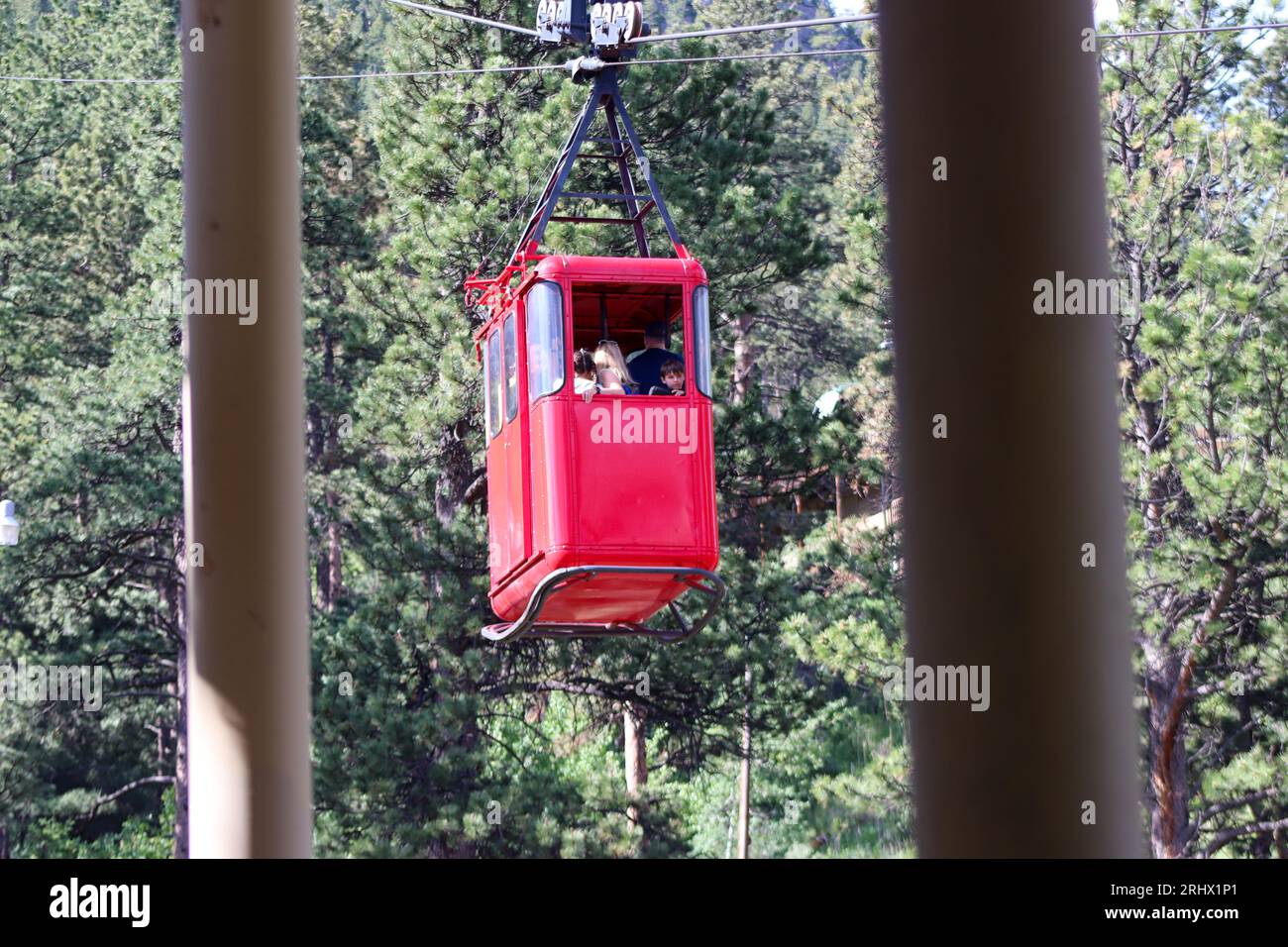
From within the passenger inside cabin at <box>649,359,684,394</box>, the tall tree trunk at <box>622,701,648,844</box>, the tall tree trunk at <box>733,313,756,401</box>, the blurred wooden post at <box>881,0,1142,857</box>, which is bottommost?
the tall tree trunk at <box>622,701,648,844</box>

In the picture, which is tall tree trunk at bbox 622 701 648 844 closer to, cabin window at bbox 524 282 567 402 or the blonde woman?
the blonde woman

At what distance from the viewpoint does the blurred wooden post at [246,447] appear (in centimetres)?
468

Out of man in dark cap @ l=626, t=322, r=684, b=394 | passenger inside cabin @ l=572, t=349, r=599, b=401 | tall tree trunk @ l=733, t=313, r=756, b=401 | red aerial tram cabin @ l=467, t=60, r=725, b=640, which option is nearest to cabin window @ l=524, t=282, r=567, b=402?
red aerial tram cabin @ l=467, t=60, r=725, b=640

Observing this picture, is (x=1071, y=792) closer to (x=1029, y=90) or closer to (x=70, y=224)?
(x=1029, y=90)

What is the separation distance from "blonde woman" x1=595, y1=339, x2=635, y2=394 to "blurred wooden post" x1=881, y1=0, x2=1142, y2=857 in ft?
23.5

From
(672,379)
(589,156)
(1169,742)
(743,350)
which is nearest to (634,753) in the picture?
(743,350)

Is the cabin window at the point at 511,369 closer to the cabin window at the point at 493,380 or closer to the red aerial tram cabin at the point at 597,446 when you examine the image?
the red aerial tram cabin at the point at 597,446

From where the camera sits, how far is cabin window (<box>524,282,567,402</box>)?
983 centimetres

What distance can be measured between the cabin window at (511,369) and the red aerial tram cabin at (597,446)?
0.04 feet

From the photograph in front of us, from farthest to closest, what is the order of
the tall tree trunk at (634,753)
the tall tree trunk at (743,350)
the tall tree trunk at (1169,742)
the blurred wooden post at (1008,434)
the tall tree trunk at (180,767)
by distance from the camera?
the tall tree trunk at (743,350) → the tall tree trunk at (634,753) → the tall tree trunk at (180,767) → the tall tree trunk at (1169,742) → the blurred wooden post at (1008,434)

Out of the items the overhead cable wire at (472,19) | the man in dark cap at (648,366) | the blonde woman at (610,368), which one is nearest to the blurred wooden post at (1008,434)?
the blonde woman at (610,368)

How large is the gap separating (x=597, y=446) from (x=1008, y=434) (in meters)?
7.18
